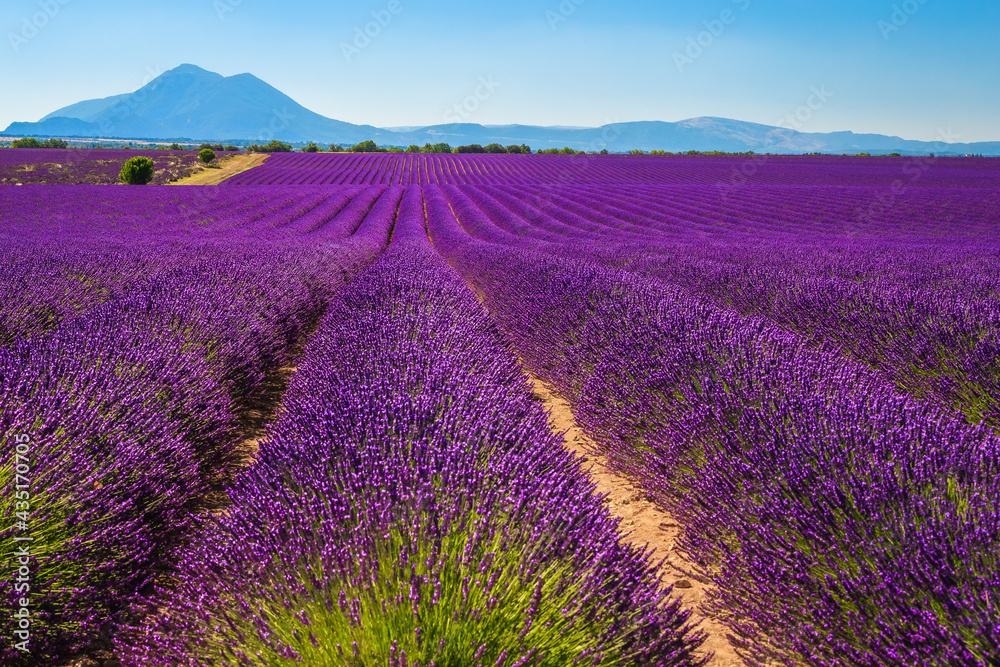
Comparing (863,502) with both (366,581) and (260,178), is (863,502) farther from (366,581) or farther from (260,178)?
(260,178)

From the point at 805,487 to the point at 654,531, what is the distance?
0.80 metres

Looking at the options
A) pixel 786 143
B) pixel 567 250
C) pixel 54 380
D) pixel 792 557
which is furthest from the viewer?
pixel 786 143

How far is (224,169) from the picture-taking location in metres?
38.0

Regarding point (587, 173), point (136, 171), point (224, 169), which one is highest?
point (587, 173)

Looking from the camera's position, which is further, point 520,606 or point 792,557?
point 792,557

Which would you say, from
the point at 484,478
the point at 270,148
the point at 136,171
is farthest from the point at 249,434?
the point at 270,148

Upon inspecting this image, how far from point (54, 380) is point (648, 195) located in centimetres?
2140

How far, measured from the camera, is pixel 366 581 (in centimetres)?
115

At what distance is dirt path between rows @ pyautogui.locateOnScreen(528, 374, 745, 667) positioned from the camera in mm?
1648

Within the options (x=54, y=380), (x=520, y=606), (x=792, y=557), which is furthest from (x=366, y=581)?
(x=54, y=380)

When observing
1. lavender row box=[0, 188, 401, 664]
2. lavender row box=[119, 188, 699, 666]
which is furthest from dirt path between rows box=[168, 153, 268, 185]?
lavender row box=[119, 188, 699, 666]

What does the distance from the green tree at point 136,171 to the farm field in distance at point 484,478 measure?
105ft

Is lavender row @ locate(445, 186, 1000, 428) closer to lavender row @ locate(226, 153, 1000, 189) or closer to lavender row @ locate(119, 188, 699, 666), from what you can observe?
lavender row @ locate(119, 188, 699, 666)

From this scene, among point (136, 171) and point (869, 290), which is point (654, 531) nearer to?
point (869, 290)
